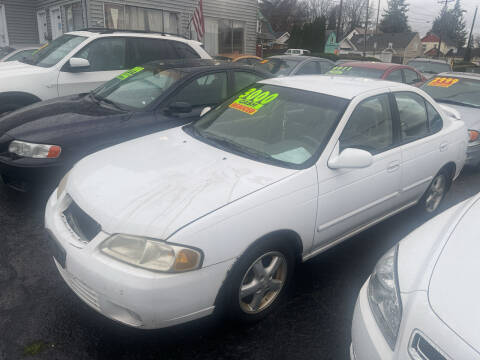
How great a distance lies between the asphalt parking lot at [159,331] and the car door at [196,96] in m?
1.89

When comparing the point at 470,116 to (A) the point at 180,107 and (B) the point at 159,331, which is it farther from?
(B) the point at 159,331

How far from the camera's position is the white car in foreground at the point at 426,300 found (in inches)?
59.7

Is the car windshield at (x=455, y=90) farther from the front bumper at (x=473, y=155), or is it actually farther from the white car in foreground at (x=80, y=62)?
the white car in foreground at (x=80, y=62)

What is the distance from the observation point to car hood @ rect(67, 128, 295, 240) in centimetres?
227

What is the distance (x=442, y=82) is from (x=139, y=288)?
705 cm

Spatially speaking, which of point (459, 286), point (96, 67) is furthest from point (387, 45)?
point (459, 286)

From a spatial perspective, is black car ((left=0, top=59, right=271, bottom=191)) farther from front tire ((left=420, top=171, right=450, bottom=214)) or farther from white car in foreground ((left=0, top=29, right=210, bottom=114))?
front tire ((left=420, top=171, right=450, bottom=214))

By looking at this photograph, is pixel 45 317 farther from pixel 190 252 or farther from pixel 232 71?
pixel 232 71

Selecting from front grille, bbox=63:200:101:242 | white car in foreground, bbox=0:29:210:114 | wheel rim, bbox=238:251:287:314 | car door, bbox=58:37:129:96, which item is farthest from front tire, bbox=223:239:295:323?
car door, bbox=58:37:129:96

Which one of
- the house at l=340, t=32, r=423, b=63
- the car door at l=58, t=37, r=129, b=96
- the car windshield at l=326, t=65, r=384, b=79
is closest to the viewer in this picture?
the car door at l=58, t=37, r=129, b=96

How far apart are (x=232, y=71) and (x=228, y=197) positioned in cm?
309

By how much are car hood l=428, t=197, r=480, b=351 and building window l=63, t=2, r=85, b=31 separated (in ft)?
49.8

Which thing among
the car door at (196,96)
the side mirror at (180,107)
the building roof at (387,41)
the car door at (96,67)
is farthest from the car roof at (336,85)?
the building roof at (387,41)

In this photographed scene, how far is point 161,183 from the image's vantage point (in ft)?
8.51
